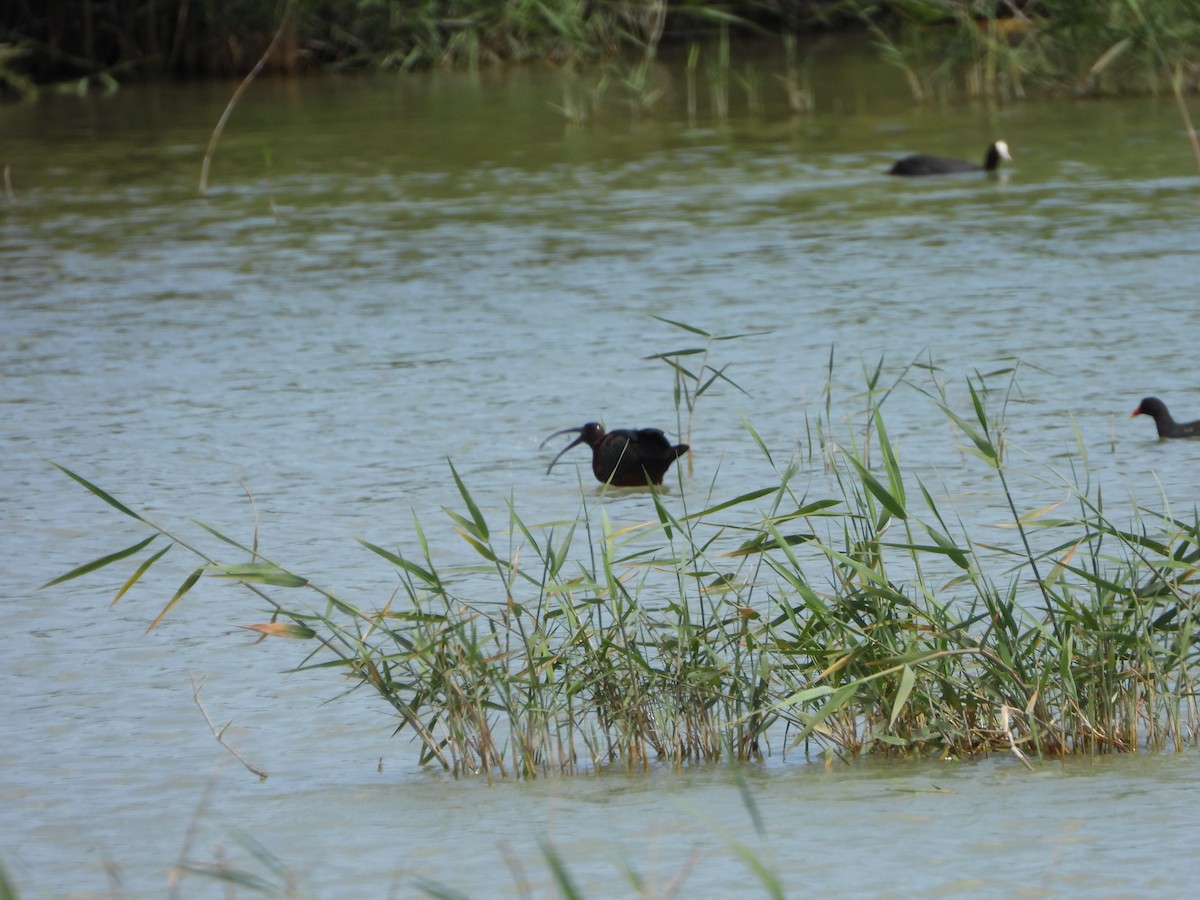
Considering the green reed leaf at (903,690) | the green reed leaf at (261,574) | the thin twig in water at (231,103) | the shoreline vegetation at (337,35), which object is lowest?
the green reed leaf at (903,690)

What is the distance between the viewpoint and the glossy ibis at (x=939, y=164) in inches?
530

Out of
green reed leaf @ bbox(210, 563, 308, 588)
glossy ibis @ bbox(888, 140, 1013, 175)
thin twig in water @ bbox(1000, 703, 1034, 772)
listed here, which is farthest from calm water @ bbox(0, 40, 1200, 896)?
green reed leaf @ bbox(210, 563, 308, 588)

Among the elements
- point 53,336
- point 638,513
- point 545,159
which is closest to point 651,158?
point 545,159

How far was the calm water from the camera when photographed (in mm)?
3562

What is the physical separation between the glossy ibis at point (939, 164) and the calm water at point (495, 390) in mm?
192

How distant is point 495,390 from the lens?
8.20 meters

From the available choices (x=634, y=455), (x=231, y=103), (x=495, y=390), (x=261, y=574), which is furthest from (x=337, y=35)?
(x=261, y=574)

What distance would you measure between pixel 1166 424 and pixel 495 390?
2787 millimetres

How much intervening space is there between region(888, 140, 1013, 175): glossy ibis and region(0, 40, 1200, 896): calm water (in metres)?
0.19

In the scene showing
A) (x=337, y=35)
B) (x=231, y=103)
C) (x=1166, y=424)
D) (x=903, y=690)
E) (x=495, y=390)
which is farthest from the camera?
(x=337, y=35)

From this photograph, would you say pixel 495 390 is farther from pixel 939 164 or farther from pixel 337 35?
pixel 337 35

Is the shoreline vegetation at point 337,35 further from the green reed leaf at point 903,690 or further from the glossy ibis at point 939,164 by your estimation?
the green reed leaf at point 903,690

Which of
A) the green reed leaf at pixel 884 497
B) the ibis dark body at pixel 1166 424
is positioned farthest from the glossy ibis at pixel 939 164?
the green reed leaf at pixel 884 497

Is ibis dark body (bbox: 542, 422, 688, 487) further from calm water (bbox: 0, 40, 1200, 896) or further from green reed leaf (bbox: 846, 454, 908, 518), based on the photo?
green reed leaf (bbox: 846, 454, 908, 518)
